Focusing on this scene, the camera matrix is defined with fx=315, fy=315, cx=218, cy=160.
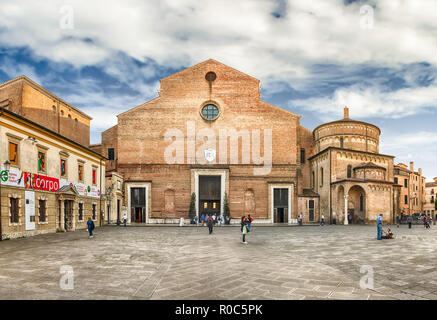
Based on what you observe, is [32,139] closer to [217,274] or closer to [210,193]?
[217,274]

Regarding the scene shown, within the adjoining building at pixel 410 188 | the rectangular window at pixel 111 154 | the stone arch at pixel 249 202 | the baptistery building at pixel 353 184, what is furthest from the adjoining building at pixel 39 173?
the adjoining building at pixel 410 188

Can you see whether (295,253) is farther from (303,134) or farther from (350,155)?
(303,134)

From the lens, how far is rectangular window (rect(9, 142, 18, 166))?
16.9 metres

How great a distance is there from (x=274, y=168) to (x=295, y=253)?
23507 millimetres

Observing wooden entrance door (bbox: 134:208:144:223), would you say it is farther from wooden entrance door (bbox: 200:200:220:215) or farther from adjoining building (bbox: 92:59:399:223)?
wooden entrance door (bbox: 200:200:220:215)

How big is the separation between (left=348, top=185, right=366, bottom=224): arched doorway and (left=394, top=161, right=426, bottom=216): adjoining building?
24.5 meters

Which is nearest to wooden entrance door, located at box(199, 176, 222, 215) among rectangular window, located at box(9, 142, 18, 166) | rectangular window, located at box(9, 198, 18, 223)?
rectangular window, located at box(9, 198, 18, 223)

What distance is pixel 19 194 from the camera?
57.3ft

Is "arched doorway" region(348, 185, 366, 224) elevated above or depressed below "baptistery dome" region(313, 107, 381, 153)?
below

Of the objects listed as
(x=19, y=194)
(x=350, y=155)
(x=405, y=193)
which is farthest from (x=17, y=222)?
(x=405, y=193)

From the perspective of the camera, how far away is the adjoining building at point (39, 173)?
16719 mm

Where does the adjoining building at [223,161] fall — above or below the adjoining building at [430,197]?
above

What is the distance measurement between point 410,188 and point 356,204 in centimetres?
3337

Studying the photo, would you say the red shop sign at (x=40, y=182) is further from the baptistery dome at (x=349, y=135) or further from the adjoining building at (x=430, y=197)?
the adjoining building at (x=430, y=197)
